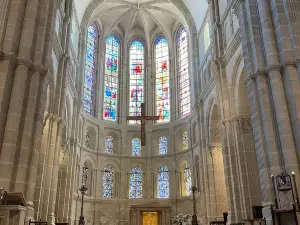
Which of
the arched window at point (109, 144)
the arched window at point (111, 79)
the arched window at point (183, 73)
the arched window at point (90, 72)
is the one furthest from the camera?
the arched window at point (111, 79)

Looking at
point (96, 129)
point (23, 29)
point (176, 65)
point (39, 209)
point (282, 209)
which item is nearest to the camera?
point (282, 209)

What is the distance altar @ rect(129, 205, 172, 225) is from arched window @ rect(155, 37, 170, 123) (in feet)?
31.7

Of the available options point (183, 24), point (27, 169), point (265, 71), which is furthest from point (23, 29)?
point (183, 24)

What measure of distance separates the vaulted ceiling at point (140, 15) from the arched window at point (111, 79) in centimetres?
174

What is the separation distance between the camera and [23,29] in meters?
14.8

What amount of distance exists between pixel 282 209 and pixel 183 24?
2725 centimetres

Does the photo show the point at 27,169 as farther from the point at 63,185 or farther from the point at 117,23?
the point at 117,23

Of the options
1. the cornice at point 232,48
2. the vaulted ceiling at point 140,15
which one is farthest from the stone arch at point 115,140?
the cornice at point 232,48

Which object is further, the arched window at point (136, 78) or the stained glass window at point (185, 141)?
the arched window at point (136, 78)

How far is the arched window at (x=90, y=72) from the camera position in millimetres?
34244

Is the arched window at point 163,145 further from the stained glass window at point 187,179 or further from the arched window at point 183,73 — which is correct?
the arched window at point 183,73

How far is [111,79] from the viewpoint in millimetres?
37656

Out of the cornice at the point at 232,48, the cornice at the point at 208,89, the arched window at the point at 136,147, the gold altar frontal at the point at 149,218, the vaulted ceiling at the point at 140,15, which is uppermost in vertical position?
the vaulted ceiling at the point at 140,15

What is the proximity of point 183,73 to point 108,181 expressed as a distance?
45.0 ft
